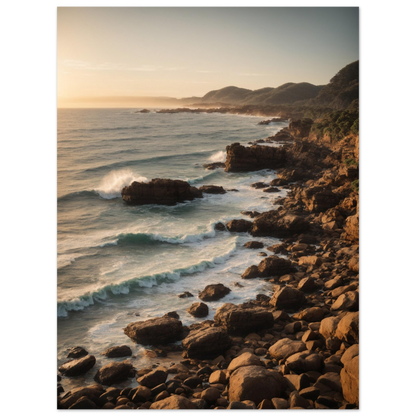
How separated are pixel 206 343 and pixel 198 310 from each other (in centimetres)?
118

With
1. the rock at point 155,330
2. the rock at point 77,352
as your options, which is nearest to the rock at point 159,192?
the rock at point 155,330

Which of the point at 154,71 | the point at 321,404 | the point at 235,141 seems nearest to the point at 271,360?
the point at 321,404

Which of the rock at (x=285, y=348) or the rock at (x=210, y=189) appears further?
the rock at (x=210, y=189)

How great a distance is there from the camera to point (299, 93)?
10.4m

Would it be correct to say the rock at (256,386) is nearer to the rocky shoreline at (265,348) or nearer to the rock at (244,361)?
the rocky shoreline at (265,348)

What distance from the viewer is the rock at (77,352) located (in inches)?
283

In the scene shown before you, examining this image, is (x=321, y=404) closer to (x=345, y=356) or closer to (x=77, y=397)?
(x=345, y=356)

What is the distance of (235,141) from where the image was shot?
15312 millimetres

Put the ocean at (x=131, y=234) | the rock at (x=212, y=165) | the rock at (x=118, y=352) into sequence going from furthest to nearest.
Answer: the rock at (x=212, y=165)
the ocean at (x=131, y=234)
the rock at (x=118, y=352)

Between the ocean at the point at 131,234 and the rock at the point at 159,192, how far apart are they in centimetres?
42

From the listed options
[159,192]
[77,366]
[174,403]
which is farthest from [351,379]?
[159,192]

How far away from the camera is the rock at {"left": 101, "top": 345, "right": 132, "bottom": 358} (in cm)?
764

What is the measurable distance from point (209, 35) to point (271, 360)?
724 centimetres

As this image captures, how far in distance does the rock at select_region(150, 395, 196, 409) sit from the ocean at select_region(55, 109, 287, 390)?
61.1 inches
